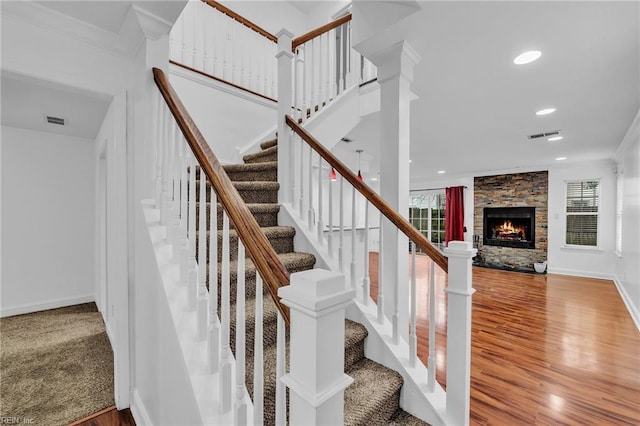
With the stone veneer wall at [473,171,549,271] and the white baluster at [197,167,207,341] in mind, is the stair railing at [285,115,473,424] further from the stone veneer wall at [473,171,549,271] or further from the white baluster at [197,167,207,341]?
the stone veneer wall at [473,171,549,271]

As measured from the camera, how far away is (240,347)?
3.08 ft

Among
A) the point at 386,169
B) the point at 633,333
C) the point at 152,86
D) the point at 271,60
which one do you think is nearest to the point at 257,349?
the point at 386,169

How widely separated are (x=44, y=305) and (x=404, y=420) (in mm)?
4054

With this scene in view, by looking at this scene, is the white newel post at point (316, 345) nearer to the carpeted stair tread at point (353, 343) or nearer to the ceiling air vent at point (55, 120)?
the carpeted stair tread at point (353, 343)

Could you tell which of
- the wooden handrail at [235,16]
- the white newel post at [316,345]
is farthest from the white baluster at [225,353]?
the wooden handrail at [235,16]

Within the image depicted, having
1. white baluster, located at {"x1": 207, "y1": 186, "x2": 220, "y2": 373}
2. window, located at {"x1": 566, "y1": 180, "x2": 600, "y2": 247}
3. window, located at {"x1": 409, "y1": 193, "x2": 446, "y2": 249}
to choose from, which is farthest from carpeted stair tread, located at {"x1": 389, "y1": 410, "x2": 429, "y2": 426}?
window, located at {"x1": 409, "y1": 193, "x2": 446, "y2": 249}

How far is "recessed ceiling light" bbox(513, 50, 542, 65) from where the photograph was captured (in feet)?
6.33

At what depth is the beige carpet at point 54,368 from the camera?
1.80 meters

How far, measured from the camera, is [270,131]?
372 cm

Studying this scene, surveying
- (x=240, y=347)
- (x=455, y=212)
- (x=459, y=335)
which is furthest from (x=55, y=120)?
(x=455, y=212)

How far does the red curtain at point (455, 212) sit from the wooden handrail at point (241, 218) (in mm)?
7976

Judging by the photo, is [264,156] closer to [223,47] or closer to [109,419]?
[223,47]

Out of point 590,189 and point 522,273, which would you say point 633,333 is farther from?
point 590,189

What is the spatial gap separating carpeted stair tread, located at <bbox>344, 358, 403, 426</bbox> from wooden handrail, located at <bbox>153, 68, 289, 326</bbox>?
86 centimetres
